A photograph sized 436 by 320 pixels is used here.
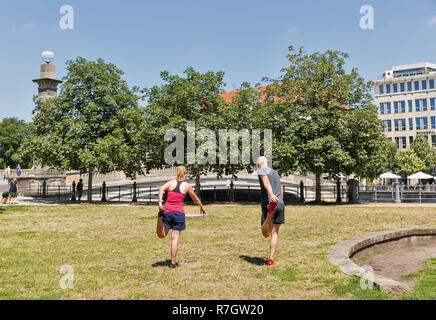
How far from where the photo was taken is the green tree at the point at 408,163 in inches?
2337

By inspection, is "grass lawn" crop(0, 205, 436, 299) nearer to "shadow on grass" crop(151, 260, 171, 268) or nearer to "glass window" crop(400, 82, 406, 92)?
"shadow on grass" crop(151, 260, 171, 268)

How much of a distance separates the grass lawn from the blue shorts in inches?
28.1

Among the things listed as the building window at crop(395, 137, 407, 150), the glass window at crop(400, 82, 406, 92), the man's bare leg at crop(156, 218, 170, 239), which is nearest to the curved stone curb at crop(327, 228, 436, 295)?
the man's bare leg at crop(156, 218, 170, 239)

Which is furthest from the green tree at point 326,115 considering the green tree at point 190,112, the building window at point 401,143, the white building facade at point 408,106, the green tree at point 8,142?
the green tree at point 8,142

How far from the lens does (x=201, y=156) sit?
78.5ft

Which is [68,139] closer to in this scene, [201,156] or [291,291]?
[201,156]

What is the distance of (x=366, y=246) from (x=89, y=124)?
852 inches

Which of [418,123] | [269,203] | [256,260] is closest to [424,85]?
[418,123]

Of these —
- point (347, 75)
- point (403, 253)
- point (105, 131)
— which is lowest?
point (403, 253)

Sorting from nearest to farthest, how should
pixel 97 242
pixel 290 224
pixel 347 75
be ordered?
pixel 97 242, pixel 290 224, pixel 347 75

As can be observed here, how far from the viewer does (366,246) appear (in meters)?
9.22

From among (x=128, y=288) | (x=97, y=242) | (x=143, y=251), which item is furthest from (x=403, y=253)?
(x=97, y=242)

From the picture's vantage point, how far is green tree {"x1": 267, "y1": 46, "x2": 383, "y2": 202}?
2394cm
